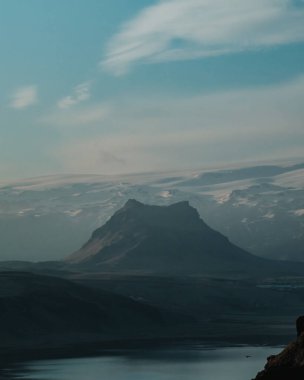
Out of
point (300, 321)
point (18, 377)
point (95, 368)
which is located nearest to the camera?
point (300, 321)

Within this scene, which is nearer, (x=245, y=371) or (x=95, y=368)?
(x=245, y=371)

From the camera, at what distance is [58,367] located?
197625 mm

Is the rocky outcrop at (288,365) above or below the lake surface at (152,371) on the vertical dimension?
above

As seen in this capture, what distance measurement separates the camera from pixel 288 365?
6769 centimetres

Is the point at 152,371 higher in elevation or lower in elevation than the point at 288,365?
lower

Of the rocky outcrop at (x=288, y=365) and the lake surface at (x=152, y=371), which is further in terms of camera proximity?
the lake surface at (x=152, y=371)

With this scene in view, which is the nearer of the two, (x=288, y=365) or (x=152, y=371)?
(x=288, y=365)

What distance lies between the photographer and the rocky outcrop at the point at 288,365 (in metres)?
66.4

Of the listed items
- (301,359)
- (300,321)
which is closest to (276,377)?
(301,359)

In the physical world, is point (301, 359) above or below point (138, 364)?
above

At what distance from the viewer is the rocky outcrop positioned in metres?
66.4

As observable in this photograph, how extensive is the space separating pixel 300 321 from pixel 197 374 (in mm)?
104876

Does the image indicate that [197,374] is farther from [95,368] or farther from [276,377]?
[276,377]

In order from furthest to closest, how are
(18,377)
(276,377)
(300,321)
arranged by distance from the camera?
(18,377), (300,321), (276,377)
